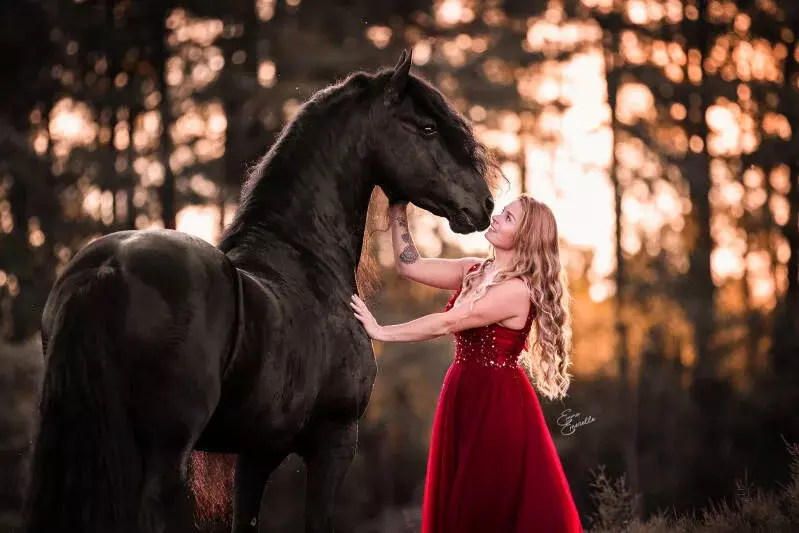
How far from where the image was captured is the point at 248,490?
474 cm

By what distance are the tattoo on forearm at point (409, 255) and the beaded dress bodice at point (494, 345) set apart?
0.53 metres

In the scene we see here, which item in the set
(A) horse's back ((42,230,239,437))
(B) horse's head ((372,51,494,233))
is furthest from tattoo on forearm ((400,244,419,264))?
(A) horse's back ((42,230,239,437))

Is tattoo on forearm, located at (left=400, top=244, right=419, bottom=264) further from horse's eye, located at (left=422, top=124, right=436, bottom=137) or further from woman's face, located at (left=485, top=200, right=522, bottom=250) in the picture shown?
horse's eye, located at (left=422, top=124, right=436, bottom=137)

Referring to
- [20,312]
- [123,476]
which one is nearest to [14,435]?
[20,312]

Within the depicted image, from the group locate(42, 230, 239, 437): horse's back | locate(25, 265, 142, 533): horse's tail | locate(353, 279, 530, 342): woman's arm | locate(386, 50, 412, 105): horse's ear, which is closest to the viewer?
locate(25, 265, 142, 533): horse's tail

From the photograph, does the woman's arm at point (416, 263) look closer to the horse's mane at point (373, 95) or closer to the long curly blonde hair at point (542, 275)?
the long curly blonde hair at point (542, 275)

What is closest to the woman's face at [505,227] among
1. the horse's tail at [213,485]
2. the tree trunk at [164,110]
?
the horse's tail at [213,485]

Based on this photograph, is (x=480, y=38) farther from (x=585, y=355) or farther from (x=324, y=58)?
(x=585, y=355)

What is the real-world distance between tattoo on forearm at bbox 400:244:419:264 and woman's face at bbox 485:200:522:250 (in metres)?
0.47

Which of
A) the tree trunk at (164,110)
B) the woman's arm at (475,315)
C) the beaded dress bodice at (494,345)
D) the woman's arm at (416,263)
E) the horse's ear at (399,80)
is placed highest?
the tree trunk at (164,110)

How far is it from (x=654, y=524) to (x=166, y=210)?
8606 mm

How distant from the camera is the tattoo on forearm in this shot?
17.9ft

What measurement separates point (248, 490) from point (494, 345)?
1536 millimetres

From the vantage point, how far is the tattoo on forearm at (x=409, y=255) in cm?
547
